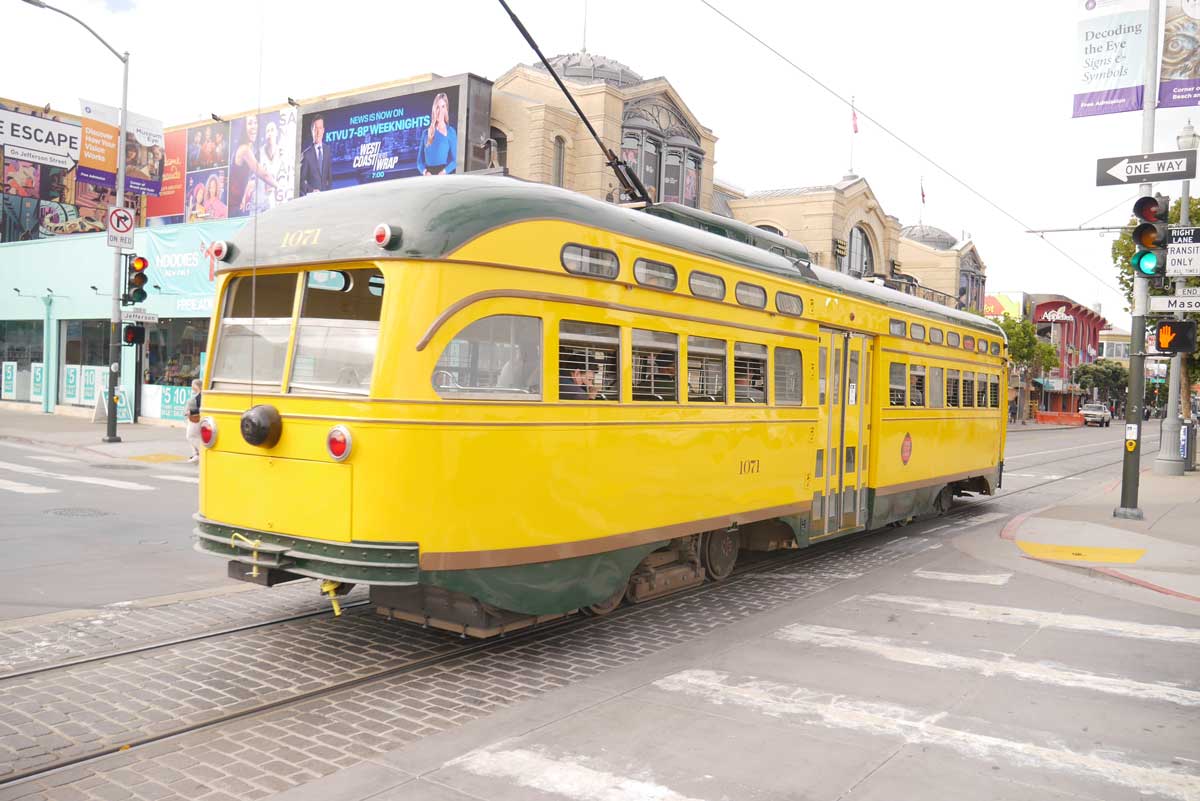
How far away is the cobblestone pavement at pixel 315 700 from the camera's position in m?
4.43

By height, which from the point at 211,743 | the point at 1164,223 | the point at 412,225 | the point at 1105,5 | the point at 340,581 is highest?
the point at 1105,5

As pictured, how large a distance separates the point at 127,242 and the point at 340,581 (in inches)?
748

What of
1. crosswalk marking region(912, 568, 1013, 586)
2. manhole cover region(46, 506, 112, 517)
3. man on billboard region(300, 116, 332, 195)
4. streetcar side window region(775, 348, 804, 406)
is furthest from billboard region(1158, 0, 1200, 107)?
man on billboard region(300, 116, 332, 195)

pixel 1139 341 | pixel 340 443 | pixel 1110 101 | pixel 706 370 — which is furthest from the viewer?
pixel 1110 101

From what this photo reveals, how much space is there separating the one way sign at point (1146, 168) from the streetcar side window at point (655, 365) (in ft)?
29.9

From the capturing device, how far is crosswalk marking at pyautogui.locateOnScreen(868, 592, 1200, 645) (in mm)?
7598

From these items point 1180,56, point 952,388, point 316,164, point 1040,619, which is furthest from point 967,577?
point 316,164

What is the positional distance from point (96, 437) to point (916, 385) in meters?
19.7

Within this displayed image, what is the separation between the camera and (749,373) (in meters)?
8.52

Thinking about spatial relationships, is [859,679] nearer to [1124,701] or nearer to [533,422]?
[1124,701]

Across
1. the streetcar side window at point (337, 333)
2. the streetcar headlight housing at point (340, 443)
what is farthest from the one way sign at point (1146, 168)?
the streetcar headlight housing at point (340, 443)

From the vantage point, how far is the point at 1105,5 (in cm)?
1427

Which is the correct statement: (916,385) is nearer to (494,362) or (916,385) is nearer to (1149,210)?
(1149,210)

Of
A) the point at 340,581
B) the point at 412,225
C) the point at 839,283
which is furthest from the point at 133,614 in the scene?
the point at 839,283
